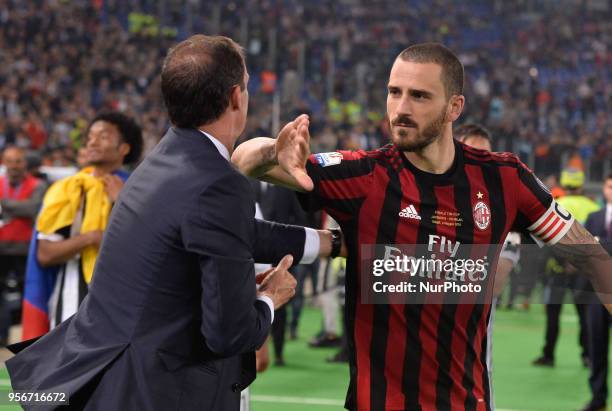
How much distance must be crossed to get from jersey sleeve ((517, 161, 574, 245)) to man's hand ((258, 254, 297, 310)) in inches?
34.7

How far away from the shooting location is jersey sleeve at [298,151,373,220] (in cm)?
310

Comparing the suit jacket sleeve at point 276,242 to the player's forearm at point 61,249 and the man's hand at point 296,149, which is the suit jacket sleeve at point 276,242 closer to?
the man's hand at point 296,149

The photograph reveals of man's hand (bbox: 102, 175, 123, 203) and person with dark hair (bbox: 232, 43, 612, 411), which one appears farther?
man's hand (bbox: 102, 175, 123, 203)

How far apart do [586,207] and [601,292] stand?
265 inches

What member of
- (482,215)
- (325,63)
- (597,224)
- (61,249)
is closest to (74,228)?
(61,249)

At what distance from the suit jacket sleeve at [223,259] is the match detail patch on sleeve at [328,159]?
2.06 feet

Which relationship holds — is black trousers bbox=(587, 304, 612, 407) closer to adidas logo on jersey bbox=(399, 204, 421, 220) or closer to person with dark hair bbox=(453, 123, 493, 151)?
person with dark hair bbox=(453, 123, 493, 151)

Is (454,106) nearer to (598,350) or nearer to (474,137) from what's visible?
(474,137)

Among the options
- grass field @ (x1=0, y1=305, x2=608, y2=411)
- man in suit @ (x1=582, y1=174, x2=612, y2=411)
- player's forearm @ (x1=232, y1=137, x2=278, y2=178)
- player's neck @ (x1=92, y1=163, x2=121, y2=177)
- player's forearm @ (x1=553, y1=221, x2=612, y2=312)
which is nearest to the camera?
player's forearm @ (x1=232, y1=137, x2=278, y2=178)

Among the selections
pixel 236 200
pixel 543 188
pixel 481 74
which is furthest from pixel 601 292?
pixel 481 74

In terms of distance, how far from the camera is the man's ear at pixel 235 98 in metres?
2.64

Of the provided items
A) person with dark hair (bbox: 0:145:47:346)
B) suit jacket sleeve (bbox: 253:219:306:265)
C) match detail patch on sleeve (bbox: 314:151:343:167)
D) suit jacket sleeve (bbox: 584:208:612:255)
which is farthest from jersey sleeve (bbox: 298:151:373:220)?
person with dark hair (bbox: 0:145:47:346)

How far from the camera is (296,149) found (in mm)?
2898

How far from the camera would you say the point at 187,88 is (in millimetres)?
2586
